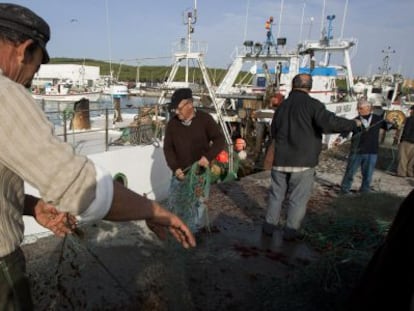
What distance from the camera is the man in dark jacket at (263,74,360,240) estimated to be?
417 cm

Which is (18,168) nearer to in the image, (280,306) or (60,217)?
(60,217)

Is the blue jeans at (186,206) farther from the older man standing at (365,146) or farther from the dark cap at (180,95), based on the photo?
the older man standing at (365,146)

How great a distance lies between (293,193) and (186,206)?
142cm

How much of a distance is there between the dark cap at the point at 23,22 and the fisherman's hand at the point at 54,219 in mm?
796

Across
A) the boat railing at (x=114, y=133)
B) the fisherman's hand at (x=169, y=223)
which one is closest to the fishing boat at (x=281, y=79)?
the boat railing at (x=114, y=133)

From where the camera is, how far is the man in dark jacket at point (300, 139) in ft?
13.7

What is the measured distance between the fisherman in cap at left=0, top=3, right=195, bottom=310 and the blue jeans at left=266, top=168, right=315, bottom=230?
2.96m

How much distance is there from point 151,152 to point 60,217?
264 inches

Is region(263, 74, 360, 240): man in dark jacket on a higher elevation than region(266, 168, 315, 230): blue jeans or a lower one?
higher

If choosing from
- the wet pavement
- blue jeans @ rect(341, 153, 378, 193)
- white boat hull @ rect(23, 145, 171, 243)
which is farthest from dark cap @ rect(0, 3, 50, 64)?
blue jeans @ rect(341, 153, 378, 193)

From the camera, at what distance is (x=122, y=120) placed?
11539 millimetres

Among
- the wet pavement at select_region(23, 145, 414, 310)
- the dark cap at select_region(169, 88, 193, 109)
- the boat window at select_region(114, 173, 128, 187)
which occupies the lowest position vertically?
the boat window at select_region(114, 173, 128, 187)

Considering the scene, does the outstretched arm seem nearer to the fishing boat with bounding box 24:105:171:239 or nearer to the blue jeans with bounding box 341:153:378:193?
the fishing boat with bounding box 24:105:171:239

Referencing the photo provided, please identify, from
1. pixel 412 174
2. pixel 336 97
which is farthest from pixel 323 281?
pixel 336 97
